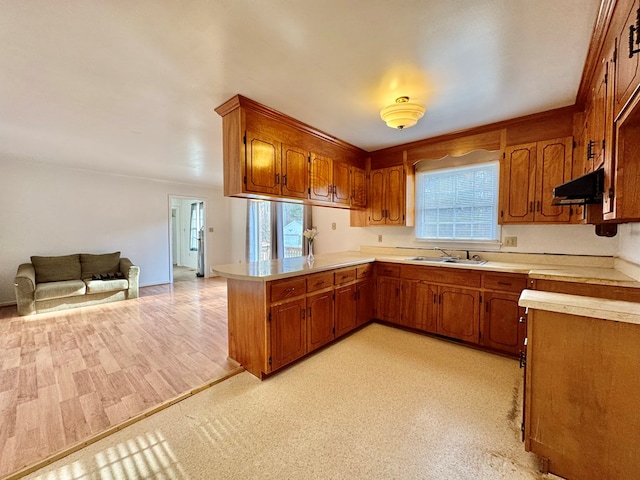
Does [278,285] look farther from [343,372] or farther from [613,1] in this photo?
[613,1]

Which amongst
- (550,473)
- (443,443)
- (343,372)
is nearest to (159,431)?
(343,372)

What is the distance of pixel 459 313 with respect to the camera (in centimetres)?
301

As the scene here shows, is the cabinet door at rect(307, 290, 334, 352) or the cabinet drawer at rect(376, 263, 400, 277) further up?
the cabinet drawer at rect(376, 263, 400, 277)

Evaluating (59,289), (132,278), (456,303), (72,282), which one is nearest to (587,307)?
(456,303)

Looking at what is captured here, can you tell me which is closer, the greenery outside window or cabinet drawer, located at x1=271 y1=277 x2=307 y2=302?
cabinet drawer, located at x1=271 y1=277 x2=307 y2=302

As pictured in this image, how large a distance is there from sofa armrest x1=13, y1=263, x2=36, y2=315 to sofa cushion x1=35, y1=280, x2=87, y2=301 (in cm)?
8

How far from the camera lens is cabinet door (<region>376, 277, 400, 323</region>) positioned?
347 centimetres

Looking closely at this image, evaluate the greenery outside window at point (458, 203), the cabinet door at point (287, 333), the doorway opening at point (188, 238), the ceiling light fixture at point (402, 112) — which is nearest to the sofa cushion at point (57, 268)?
the doorway opening at point (188, 238)

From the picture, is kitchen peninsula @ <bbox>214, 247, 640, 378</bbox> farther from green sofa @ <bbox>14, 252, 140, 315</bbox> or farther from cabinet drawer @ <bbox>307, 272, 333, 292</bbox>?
green sofa @ <bbox>14, 252, 140, 315</bbox>

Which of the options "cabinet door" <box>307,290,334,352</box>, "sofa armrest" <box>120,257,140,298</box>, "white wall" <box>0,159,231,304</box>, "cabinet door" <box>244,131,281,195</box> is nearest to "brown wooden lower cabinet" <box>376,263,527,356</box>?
"cabinet door" <box>307,290,334,352</box>

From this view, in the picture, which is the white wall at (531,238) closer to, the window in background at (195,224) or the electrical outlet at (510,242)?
the electrical outlet at (510,242)

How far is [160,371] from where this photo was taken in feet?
8.43

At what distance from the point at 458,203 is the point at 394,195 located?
81cm

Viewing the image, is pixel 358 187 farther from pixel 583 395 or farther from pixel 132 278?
pixel 132 278
